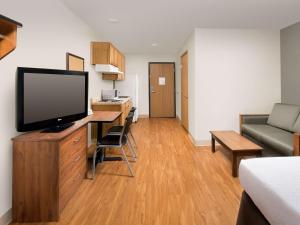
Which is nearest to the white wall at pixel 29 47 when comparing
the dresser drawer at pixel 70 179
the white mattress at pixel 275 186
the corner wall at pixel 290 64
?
the dresser drawer at pixel 70 179

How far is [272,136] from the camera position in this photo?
314 cm

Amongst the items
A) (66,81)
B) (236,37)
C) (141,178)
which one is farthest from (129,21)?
(141,178)

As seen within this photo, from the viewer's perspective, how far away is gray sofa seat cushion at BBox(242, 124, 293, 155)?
274 centimetres

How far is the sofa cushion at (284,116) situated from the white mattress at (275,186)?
2.60 m

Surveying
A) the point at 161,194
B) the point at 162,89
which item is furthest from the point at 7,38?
the point at 162,89

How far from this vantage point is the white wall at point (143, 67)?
7841 mm

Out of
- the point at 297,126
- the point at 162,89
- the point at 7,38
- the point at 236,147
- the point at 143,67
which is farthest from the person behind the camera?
the point at 162,89

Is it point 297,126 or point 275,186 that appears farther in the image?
point 297,126

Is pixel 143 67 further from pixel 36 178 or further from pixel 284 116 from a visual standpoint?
pixel 36 178

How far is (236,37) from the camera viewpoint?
421 centimetres

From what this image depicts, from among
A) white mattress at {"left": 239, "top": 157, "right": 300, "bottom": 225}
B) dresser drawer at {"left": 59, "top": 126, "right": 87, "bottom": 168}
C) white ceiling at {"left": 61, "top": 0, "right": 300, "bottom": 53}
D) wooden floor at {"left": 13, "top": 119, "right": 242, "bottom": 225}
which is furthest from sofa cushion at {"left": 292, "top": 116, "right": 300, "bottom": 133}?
dresser drawer at {"left": 59, "top": 126, "right": 87, "bottom": 168}

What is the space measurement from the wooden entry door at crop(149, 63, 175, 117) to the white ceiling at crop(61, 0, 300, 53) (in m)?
3.31

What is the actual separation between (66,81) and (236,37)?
11.3 ft

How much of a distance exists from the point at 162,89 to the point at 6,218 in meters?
6.67
